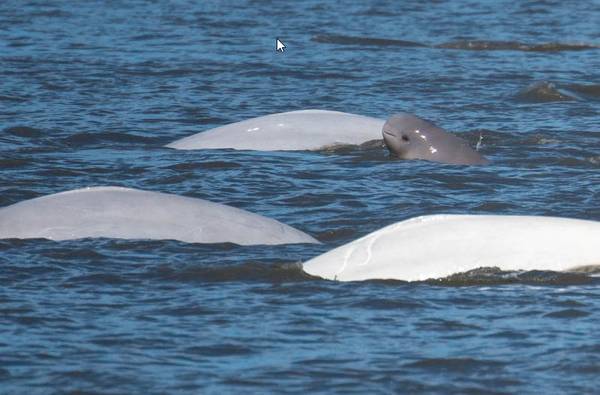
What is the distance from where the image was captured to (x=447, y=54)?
2702 cm

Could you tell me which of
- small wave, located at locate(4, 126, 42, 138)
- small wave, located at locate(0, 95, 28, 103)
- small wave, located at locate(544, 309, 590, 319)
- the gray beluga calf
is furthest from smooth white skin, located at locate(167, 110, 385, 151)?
small wave, located at locate(544, 309, 590, 319)

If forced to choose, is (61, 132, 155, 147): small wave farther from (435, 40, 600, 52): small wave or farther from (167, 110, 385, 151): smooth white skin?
(435, 40, 600, 52): small wave

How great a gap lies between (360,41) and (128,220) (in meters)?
17.7

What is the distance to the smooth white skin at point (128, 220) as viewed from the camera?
1168 cm

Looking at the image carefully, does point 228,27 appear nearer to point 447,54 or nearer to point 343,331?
point 447,54

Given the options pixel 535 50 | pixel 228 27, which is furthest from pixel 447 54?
pixel 228 27

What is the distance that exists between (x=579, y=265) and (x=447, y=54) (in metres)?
16.9

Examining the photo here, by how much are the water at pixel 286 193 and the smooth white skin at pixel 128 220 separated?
126mm

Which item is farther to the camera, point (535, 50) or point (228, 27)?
point (228, 27)

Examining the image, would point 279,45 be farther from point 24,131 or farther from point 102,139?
point 102,139

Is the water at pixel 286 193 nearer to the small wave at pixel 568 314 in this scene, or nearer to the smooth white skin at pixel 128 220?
the small wave at pixel 568 314

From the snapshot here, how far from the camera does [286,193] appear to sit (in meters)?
14.6

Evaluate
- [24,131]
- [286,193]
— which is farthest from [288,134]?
[24,131]

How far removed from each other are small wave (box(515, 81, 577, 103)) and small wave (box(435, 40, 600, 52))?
6598mm
